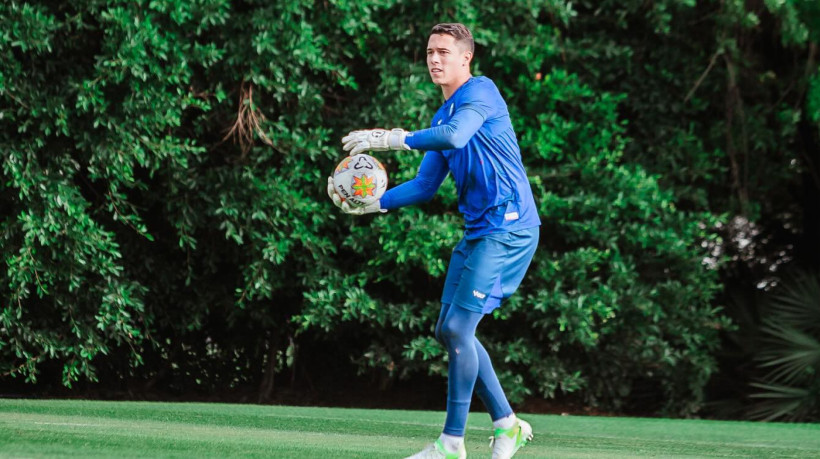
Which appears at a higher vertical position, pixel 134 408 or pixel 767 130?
pixel 767 130

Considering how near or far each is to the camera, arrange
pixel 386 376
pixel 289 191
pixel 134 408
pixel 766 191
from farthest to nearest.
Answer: pixel 766 191 < pixel 386 376 < pixel 289 191 < pixel 134 408

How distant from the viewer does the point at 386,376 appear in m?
12.7

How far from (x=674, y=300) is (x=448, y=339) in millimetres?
7561

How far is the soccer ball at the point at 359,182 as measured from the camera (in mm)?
5977

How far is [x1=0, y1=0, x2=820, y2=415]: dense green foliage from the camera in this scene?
10586 millimetres

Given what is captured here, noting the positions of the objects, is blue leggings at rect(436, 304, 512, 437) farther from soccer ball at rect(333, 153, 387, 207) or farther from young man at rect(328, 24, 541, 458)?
soccer ball at rect(333, 153, 387, 207)

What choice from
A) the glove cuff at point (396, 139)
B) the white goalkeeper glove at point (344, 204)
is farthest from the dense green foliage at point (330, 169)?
the glove cuff at point (396, 139)

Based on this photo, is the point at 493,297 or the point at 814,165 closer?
the point at 493,297

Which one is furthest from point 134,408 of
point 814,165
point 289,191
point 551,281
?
point 814,165

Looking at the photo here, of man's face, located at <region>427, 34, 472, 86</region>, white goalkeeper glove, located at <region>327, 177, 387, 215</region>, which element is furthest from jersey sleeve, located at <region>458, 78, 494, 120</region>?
white goalkeeper glove, located at <region>327, 177, 387, 215</region>

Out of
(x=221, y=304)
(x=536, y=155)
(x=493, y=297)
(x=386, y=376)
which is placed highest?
(x=536, y=155)

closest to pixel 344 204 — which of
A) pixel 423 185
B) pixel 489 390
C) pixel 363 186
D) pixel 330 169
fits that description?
pixel 363 186

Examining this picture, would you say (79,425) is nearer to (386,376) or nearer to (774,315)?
(386,376)

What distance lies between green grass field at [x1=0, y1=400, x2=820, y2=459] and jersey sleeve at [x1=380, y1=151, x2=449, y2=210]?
131cm
